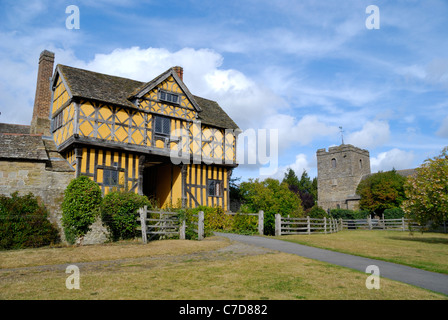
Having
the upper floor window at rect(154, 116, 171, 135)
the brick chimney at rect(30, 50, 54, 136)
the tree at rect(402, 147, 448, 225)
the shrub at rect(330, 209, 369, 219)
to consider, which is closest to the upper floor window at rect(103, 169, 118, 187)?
the upper floor window at rect(154, 116, 171, 135)

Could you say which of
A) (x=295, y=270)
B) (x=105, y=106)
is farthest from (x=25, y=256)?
(x=105, y=106)

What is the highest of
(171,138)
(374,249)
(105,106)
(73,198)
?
(105,106)

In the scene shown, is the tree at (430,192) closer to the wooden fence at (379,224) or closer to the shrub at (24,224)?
the wooden fence at (379,224)

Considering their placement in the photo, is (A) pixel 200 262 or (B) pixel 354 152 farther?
(B) pixel 354 152

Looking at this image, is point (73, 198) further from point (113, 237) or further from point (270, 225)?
point (270, 225)

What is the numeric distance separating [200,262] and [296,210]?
18.6 metres

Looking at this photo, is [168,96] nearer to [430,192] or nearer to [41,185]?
[41,185]

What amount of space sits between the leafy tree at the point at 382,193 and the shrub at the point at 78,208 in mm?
37825

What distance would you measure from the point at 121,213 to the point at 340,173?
46816mm

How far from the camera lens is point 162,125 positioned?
22328mm

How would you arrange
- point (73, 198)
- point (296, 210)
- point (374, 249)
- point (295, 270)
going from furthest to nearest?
point (296, 210) → point (73, 198) → point (374, 249) → point (295, 270)

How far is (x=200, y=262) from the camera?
10312 mm

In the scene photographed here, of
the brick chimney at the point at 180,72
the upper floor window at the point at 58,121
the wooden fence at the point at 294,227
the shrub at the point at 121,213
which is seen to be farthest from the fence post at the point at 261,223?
the upper floor window at the point at 58,121
